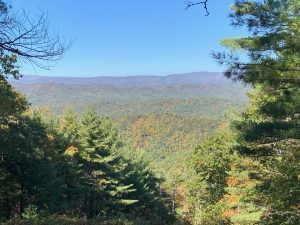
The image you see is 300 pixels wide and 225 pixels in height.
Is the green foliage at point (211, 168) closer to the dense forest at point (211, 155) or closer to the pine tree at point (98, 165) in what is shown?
the dense forest at point (211, 155)

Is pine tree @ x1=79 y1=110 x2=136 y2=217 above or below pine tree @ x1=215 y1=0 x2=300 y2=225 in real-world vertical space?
below

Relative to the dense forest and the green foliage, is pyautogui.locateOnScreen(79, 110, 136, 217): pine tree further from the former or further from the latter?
the green foliage

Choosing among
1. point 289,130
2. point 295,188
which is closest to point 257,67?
point 289,130

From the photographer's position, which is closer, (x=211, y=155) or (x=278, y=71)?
(x=278, y=71)

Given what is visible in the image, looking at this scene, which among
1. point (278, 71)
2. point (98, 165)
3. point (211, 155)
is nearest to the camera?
point (278, 71)

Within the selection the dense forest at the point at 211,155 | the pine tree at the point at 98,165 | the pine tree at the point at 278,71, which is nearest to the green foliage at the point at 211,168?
the dense forest at the point at 211,155

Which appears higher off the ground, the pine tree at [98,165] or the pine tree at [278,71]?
the pine tree at [278,71]

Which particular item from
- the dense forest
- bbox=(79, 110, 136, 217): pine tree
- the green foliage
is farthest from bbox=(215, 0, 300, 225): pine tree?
the green foliage

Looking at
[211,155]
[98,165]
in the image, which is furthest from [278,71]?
[211,155]

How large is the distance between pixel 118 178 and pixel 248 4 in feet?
108

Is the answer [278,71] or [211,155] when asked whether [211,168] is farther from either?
[278,71]

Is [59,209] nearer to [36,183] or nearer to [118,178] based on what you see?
[36,183]

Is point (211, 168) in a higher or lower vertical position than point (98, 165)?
lower

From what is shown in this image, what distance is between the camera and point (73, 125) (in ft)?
164
